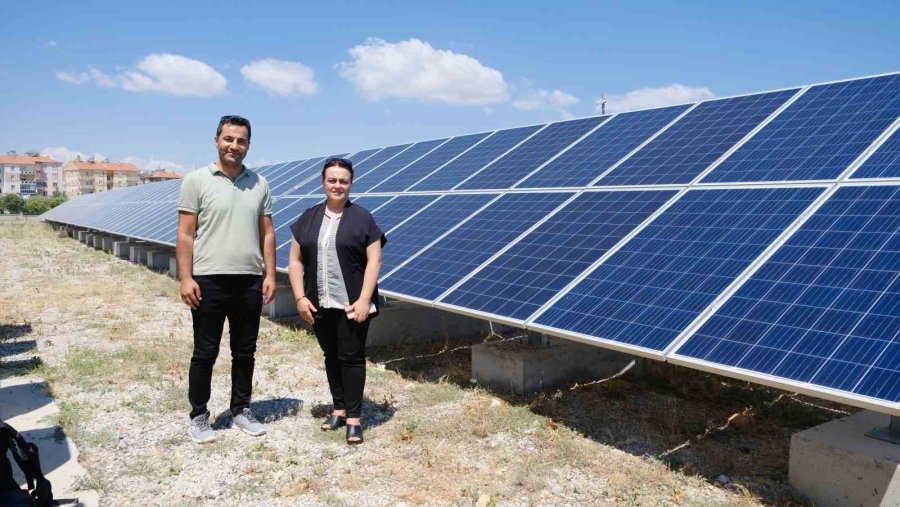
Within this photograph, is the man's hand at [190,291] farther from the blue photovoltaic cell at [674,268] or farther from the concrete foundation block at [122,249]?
the concrete foundation block at [122,249]

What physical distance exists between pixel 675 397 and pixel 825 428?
2.34m

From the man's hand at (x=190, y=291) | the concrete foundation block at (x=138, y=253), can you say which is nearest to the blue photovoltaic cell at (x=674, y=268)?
the man's hand at (x=190, y=291)

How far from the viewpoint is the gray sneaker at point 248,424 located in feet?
19.9

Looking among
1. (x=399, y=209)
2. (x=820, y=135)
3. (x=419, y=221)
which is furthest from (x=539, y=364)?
(x=399, y=209)

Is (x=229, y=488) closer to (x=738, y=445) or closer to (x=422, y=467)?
(x=422, y=467)

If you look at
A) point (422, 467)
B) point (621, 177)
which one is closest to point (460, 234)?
point (621, 177)

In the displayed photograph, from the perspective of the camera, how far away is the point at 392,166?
49.4ft

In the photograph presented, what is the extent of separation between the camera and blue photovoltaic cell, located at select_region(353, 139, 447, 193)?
1418cm

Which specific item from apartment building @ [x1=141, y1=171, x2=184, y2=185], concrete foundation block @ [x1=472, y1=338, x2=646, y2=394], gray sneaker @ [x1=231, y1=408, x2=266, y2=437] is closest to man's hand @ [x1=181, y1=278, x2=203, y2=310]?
gray sneaker @ [x1=231, y1=408, x2=266, y2=437]

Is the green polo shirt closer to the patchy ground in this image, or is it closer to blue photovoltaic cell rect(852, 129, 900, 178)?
the patchy ground

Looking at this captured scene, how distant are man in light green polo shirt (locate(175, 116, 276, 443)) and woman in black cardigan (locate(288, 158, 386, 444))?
0.36 metres

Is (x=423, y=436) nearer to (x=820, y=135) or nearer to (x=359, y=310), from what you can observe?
(x=359, y=310)

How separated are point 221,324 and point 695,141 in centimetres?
637

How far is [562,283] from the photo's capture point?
662 cm
